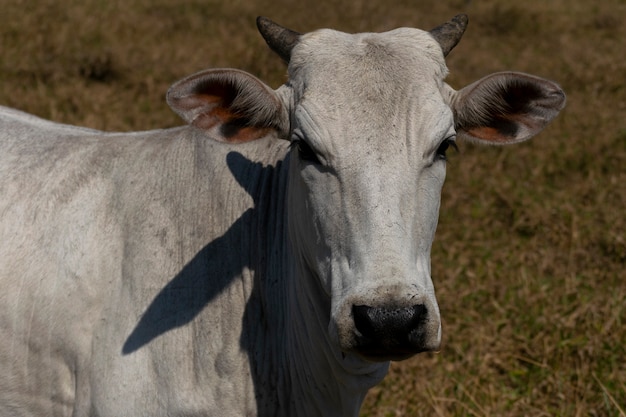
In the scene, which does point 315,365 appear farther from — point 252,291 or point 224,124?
point 224,124

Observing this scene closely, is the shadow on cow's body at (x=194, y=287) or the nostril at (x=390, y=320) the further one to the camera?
the shadow on cow's body at (x=194, y=287)

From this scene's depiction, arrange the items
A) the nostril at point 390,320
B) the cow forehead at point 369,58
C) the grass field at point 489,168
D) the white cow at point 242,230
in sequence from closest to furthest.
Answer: the nostril at point 390,320
the white cow at point 242,230
the cow forehead at point 369,58
the grass field at point 489,168

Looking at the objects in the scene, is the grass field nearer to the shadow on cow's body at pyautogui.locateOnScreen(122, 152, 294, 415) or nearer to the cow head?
the shadow on cow's body at pyautogui.locateOnScreen(122, 152, 294, 415)

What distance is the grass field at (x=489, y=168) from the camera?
4.72 metres

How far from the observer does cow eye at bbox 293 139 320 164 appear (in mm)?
2926

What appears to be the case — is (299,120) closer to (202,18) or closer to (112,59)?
(112,59)

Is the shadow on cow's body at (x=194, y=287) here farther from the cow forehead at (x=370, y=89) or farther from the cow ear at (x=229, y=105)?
the cow forehead at (x=370, y=89)

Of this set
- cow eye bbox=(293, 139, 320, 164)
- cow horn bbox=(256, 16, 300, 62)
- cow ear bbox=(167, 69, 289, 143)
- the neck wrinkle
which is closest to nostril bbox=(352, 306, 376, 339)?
the neck wrinkle

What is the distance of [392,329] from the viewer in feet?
8.43

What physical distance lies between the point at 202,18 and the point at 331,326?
30.5ft

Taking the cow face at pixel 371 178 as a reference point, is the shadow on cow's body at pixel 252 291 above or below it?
below

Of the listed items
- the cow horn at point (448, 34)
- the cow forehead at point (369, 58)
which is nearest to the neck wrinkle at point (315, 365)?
the cow forehead at point (369, 58)

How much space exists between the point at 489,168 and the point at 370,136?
4868 mm

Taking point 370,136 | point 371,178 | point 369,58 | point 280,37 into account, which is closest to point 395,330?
point 371,178
